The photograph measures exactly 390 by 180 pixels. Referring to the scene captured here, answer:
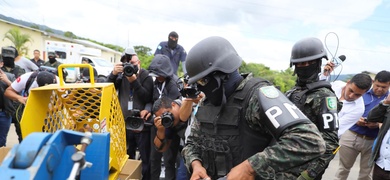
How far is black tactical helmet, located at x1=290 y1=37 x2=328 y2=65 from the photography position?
220cm

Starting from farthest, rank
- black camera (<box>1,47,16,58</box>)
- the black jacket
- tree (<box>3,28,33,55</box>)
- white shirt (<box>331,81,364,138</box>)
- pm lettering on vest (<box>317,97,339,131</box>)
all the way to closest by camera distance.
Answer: tree (<box>3,28,33,55</box>), black camera (<box>1,47,16,58</box>), the black jacket, white shirt (<box>331,81,364,138</box>), pm lettering on vest (<box>317,97,339,131</box>)

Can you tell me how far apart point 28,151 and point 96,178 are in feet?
1.96

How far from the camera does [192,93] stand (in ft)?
6.38

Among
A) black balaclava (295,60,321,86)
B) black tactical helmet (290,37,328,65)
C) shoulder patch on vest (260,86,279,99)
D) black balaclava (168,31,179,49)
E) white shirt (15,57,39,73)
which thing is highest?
black balaclava (168,31,179,49)

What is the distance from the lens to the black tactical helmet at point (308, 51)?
7.21ft

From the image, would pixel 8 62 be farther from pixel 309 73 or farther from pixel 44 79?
pixel 309 73

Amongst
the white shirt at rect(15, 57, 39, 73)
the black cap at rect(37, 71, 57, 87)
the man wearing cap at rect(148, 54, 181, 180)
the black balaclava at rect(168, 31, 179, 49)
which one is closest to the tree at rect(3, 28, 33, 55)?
the white shirt at rect(15, 57, 39, 73)

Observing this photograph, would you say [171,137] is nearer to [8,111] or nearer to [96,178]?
[96,178]

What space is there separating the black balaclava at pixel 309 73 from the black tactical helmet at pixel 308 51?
0.23 feet

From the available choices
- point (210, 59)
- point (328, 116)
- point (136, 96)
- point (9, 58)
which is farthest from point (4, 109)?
point (328, 116)

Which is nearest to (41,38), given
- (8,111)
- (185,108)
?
(8,111)

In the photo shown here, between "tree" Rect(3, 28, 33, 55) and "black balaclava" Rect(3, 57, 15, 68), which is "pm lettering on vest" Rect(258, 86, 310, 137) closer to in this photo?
"black balaclava" Rect(3, 57, 15, 68)

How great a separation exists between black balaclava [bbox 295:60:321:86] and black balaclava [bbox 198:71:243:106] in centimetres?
93

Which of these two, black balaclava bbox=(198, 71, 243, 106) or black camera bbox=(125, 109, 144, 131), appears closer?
black balaclava bbox=(198, 71, 243, 106)
